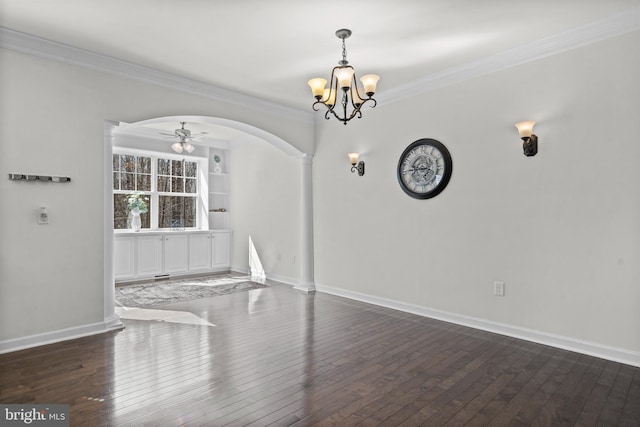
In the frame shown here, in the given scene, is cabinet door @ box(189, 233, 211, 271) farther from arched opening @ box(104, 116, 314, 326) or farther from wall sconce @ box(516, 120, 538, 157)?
wall sconce @ box(516, 120, 538, 157)

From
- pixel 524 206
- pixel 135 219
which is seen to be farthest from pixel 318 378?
pixel 135 219

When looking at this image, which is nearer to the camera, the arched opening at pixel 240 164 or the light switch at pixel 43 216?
the light switch at pixel 43 216

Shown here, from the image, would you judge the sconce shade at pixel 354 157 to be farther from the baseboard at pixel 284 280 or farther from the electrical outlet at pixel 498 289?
the electrical outlet at pixel 498 289

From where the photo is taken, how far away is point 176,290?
5.79m

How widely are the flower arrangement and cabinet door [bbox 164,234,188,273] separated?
2.16ft

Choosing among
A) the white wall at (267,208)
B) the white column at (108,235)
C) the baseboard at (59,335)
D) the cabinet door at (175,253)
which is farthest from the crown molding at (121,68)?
the cabinet door at (175,253)

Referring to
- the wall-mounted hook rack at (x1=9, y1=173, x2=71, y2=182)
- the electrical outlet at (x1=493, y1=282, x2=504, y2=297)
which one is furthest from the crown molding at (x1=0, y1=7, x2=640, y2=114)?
the electrical outlet at (x1=493, y1=282, x2=504, y2=297)

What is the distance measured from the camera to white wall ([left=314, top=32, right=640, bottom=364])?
3062 millimetres

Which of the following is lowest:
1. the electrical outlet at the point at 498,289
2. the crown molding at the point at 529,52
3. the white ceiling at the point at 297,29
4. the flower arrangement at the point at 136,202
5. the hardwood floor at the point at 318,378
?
the hardwood floor at the point at 318,378

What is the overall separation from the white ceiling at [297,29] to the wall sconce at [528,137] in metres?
0.76

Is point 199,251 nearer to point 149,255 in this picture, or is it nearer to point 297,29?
point 149,255

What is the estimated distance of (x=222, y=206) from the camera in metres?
7.93

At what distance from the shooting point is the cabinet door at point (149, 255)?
256 inches

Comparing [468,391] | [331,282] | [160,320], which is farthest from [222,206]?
[468,391]
